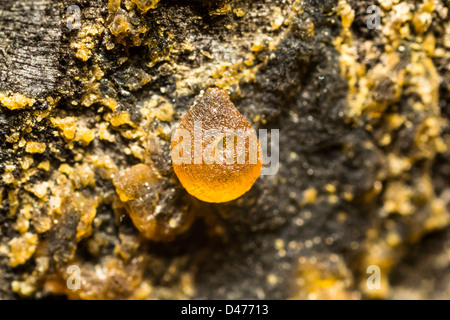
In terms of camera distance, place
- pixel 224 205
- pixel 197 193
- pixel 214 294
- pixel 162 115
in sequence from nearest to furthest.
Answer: pixel 197 193 → pixel 162 115 → pixel 224 205 → pixel 214 294

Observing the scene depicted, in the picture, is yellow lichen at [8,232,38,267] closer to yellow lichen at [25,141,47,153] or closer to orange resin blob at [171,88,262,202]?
yellow lichen at [25,141,47,153]

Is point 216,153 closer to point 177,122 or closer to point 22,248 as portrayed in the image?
point 177,122

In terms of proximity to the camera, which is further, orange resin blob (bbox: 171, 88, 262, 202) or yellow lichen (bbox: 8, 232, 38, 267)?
yellow lichen (bbox: 8, 232, 38, 267)

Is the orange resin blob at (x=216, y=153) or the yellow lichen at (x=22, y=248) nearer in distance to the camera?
the orange resin blob at (x=216, y=153)

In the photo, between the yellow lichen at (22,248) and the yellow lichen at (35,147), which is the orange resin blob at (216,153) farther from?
the yellow lichen at (22,248)

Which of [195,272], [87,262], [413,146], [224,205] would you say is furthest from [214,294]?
[413,146]

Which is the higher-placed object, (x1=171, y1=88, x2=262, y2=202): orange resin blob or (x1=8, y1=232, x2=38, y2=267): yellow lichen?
(x1=171, y1=88, x2=262, y2=202): orange resin blob

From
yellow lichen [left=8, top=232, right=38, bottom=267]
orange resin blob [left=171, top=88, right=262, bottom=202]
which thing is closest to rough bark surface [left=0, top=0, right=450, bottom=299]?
yellow lichen [left=8, top=232, right=38, bottom=267]

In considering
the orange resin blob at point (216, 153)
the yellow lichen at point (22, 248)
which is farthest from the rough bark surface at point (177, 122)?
the orange resin blob at point (216, 153)

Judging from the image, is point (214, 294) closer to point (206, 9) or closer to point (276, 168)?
point (276, 168)
